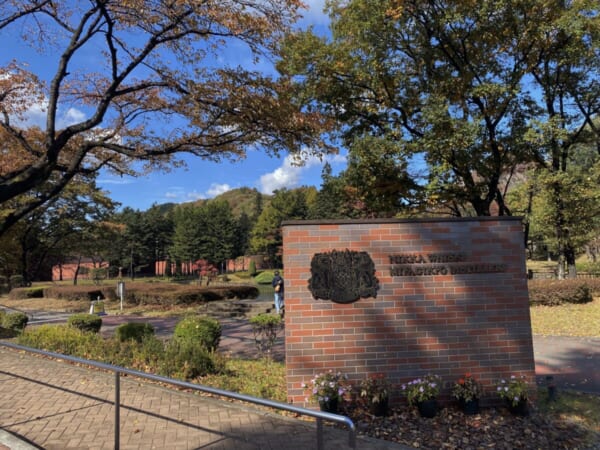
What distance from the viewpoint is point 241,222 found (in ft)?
307

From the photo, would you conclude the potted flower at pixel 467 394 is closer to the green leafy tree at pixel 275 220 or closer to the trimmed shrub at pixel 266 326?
the trimmed shrub at pixel 266 326

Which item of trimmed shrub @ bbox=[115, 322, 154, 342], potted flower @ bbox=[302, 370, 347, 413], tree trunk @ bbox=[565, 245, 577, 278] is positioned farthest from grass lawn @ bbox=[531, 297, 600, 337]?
trimmed shrub @ bbox=[115, 322, 154, 342]

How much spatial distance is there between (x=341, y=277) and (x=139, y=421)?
8.85ft

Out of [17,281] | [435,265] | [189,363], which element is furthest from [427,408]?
[17,281]

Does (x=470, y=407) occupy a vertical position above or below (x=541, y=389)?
above

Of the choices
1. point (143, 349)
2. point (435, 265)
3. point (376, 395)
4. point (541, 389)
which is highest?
point (435, 265)

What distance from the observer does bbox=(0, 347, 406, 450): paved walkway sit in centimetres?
401

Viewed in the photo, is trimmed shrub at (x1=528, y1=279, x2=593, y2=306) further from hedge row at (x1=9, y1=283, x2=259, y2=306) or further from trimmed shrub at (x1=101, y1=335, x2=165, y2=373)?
hedge row at (x1=9, y1=283, x2=259, y2=306)

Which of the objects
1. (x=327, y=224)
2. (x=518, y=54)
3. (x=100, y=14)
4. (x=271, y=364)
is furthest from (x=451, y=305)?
(x=518, y=54)

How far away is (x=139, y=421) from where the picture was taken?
4.61 meters

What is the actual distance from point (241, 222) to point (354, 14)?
271ft

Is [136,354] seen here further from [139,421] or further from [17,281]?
[17,281]

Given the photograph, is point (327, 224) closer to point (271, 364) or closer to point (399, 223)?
point (399, 223)

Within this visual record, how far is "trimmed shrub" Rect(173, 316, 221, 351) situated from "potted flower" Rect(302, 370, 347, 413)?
11.0 ft
